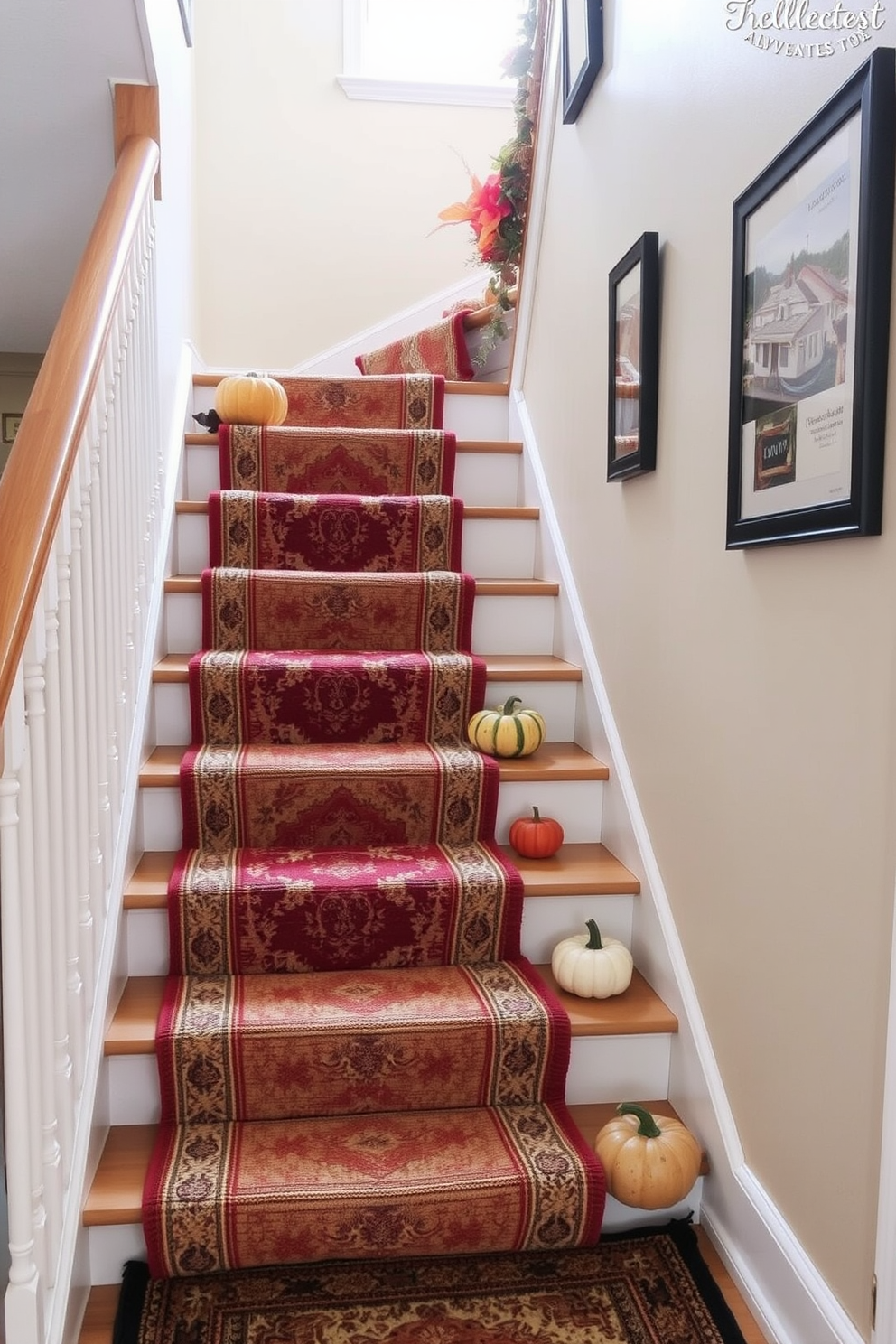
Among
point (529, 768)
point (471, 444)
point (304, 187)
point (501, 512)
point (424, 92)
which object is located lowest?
point (529, 768)

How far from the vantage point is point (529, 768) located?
220 centimetres

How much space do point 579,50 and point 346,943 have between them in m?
2.18

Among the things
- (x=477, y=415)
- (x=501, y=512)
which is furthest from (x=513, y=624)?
(x=477, y=415)

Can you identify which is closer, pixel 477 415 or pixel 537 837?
pixel 537 837

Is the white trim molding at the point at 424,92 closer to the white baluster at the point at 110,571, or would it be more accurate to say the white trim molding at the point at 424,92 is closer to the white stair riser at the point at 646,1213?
the white baluster at the point at 110,571

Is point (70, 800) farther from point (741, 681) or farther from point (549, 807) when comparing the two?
point (549, 807)

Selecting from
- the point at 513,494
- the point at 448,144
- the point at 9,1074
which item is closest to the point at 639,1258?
the point at 9,1074

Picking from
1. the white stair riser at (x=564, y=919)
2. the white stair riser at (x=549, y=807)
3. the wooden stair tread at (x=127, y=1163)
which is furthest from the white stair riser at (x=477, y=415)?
the wooden stair tread at (x=127, y=1163)

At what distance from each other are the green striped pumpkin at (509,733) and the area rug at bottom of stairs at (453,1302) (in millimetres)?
991

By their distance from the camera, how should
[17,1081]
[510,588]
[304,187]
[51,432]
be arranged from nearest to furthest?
1. [17,1081]
2. [51,432]
3. [510,588]
4. [304,187]

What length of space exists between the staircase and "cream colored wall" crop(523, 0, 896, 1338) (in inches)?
7.1

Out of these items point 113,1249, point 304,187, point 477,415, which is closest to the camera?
point 113,1249

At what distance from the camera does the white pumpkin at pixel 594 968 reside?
1849 millimetres

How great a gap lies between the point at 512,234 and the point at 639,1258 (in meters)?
2.81
